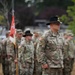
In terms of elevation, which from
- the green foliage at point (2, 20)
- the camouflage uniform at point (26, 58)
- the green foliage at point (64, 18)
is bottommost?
the camouflage uniform at point (26, 58)

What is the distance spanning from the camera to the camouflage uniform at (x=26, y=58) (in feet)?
51.4

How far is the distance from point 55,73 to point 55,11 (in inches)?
2324

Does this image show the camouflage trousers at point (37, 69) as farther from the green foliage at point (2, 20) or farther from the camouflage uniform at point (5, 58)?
the green foliage at point (2, 20)

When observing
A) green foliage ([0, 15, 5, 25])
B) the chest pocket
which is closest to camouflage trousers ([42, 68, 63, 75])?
the chest pocket

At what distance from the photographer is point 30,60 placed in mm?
15750

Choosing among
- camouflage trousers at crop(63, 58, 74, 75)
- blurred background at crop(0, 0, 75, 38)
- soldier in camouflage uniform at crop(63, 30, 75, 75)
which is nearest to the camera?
camouflage trousers at crop(63, 58, 74, 75)

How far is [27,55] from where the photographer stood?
15719 mm

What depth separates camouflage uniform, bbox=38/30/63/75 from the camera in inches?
445

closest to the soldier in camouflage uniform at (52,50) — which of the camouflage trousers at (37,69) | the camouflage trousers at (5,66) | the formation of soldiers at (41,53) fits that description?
the formation of soldiers at (41,53)

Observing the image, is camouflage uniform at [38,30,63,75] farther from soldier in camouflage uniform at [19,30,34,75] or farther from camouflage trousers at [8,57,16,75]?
camouflage trousers at [8,57,16,75]

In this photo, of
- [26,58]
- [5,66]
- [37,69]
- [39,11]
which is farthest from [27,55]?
[39,11]

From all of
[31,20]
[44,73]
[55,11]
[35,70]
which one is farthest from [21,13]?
[44,73]

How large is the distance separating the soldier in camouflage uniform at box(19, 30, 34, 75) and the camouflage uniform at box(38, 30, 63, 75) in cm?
416

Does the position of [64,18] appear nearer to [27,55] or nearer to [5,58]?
[5,58]
